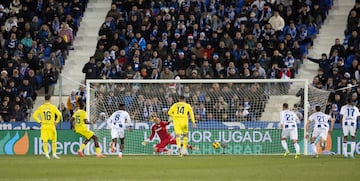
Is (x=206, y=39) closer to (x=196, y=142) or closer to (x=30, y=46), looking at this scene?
(x=196, y=142)

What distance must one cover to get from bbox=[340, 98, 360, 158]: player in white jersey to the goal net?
209 centimetres

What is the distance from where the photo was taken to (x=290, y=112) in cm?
2988

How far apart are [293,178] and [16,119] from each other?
15801 millimetres

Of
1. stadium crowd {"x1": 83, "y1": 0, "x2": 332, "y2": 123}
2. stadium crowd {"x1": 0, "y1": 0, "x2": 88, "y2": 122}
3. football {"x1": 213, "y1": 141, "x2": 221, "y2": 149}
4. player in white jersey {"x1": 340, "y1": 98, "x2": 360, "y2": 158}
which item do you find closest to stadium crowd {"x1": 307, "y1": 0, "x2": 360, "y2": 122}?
stadium crowd {"x1": 83, "y1": 0, "x2": 332, "y2": 123}

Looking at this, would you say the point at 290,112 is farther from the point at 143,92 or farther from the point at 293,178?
the point at 293,178

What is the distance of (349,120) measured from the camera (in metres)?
29.0

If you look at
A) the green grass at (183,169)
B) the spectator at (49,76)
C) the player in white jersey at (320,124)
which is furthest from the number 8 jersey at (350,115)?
the spectator at (49,76)

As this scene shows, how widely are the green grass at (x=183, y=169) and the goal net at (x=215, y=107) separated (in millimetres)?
4213

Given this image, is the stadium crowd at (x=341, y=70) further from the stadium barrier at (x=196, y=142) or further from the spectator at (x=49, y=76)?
the spectator at (x=49, y=76)

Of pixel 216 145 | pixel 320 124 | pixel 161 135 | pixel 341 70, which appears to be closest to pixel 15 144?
pixel 161 135

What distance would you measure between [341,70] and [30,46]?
40.4 ft

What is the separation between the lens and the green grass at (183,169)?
19.8m

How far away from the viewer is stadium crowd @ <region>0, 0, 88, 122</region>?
33875 millimetres

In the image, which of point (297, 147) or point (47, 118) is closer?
point (47, 118)
